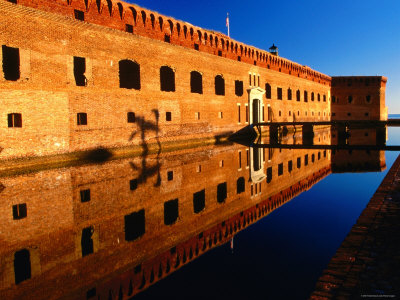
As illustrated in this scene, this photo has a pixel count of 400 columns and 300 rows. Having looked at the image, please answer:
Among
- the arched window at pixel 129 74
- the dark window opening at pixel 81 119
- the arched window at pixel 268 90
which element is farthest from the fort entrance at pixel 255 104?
the dark window opening at pixel 81 119

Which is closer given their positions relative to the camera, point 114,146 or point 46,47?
point 46,47

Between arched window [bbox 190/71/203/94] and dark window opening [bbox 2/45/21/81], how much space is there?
383 inches

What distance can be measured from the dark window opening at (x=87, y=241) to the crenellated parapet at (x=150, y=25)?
9082 mm

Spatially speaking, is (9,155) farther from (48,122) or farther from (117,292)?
(117,292)

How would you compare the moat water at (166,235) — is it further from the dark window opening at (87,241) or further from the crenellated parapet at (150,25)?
the crenellated parapet at (150,25)

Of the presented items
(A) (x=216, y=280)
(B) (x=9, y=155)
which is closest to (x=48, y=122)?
(B) (x=9, y=155)

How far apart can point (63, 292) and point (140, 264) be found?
900 millimetres

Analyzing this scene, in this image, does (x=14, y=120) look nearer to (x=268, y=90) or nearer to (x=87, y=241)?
(x=87, y=241)

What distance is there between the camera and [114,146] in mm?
13109

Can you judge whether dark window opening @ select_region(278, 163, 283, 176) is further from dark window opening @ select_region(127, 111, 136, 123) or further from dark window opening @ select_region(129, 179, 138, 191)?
dark window opening @ select_region(127, 111, 136, 123)

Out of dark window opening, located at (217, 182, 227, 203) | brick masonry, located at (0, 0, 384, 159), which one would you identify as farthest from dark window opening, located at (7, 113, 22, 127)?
dark window opening, located at (217, 182, 227, 203)

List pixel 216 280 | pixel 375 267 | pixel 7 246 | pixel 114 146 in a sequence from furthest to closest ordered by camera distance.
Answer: pixel 114 146 < pixel 7 246 < pixel 216 280 < pixel 375 267

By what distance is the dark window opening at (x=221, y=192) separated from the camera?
677 cm

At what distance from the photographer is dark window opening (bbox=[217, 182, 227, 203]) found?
677 centimetres
